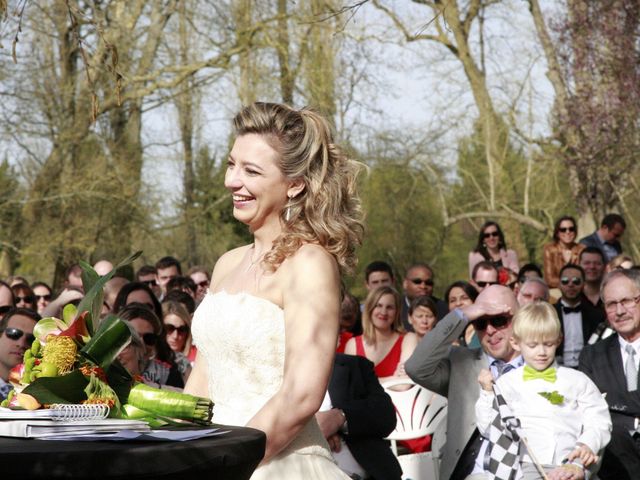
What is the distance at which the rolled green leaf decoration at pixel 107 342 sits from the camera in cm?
250

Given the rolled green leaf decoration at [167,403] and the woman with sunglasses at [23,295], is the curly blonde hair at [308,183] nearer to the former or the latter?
the rolled green leaf decoration at [167,403]

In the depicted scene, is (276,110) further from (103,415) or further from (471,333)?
(471,333)

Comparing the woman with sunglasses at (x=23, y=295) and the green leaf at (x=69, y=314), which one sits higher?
the woman with sunglasses at (x=23, y=295)

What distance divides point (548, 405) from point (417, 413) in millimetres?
1477

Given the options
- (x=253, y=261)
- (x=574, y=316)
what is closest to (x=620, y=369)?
(x=574, y=316)

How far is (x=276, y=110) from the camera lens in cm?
321

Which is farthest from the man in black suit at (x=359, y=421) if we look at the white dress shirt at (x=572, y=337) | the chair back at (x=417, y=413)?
the white dress shirt at (x=572, y=337)

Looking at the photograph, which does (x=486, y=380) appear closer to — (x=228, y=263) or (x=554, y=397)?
(x=554, y=397)

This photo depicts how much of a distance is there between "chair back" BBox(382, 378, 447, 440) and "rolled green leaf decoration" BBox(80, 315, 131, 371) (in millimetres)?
4545

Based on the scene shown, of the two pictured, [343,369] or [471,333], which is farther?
[471,333]

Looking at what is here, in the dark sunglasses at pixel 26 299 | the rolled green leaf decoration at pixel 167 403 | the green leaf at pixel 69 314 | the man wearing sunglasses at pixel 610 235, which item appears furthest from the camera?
the man wearing sunglasses at pixel 610 235

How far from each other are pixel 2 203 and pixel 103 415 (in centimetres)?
1435

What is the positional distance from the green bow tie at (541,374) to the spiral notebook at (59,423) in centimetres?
373

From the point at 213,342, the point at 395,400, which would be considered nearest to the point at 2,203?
the point at 395,400
